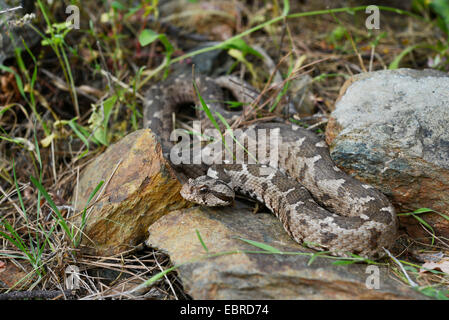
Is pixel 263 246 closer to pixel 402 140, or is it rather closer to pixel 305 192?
pixel 305 192

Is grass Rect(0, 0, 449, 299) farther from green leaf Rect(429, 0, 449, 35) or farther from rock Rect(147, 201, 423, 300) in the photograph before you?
rock Rect(147, 201, 423, 300)

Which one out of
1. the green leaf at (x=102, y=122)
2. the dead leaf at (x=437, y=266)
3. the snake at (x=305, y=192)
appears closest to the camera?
the dead leaf at (x=437, y=266)

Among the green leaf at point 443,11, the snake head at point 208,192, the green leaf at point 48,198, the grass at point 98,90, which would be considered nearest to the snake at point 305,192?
the snake head at point 208,192

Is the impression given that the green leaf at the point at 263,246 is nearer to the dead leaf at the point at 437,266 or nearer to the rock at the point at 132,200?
the rock at the point at 132,200

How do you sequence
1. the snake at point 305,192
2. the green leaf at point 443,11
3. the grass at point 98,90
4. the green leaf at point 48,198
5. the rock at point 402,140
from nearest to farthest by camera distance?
the green leaf at point 48,198 → the snake at point 305,192 → the grass at point 98,90 → the rock at point 402,140 → the green leaf at point 443,11

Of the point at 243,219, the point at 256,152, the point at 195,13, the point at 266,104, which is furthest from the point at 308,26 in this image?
the point at 243,219
